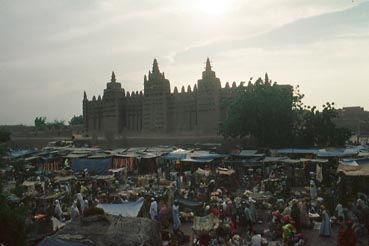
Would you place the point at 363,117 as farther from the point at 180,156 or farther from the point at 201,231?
the point at 201,231

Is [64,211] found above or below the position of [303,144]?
below

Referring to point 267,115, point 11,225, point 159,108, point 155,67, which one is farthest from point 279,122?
point 11,225

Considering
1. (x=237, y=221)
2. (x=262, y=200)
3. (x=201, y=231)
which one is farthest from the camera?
(x=262, y=200)

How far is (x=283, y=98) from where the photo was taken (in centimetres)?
3166

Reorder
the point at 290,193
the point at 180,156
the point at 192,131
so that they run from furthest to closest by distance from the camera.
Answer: the point at 192,131 < the point at 180,156 < the point at 290,193

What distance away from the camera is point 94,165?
1070 inches

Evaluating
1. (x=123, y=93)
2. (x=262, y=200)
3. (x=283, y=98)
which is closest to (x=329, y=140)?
(x=283, y=98)

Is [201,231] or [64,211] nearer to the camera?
[201,231]

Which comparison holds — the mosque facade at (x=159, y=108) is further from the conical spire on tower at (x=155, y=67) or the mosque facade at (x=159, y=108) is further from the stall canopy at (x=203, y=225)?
the stall canopy at (x=203, y=225)

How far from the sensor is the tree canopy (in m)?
31.5

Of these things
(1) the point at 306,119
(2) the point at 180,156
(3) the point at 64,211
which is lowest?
(3) the point at 64,211

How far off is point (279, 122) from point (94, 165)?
47.8 ft

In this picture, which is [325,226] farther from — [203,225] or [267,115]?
[267,115]

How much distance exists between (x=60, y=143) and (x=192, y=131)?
15.1m
